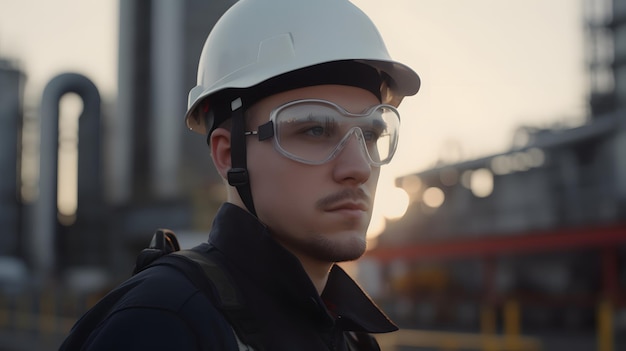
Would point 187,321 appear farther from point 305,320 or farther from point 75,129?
point 75,129

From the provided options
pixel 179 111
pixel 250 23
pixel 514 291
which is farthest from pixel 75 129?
pixel 179 111

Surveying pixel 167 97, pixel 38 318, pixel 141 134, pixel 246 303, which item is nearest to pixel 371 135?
pixel 246 303

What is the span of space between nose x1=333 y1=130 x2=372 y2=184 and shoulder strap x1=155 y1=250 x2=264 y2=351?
407 millimetres

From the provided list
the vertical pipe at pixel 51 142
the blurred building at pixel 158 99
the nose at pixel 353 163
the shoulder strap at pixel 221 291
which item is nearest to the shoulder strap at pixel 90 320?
the shoulder strap at pixel 221 291

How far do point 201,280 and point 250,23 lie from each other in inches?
32.5

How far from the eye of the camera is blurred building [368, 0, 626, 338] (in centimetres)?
2492

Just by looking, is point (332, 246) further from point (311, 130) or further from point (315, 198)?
point (311, 130)

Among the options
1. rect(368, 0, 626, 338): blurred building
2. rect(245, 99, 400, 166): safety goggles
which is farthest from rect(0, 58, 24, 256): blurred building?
rect(245, 99, 400, 166): safety goggles

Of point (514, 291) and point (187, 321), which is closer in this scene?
point (187, 321)

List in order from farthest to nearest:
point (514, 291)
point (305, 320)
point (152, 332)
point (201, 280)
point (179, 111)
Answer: point (179, 111), point (514, 291), point (305, 320), point (201, 280), point (152, 332)

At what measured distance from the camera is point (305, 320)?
1.82 metres

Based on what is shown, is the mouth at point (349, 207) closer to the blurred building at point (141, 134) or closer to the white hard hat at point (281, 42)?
the white hard hat at point (281, 42)

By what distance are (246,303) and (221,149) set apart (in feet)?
1.64

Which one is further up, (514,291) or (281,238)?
(281,238)
